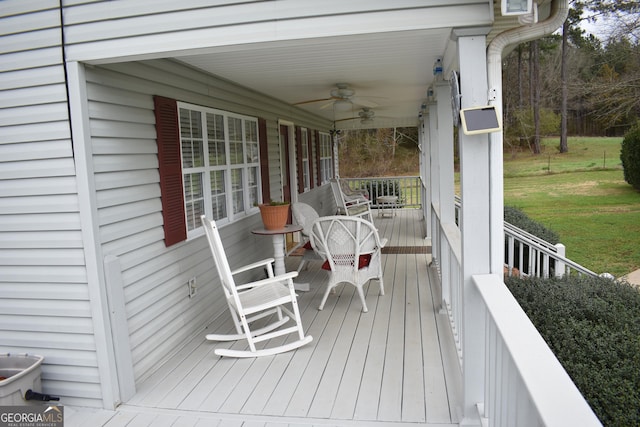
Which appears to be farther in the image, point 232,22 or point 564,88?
point 564,88

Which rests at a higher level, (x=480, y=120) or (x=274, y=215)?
(x=480, y=120)

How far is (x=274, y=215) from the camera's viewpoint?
495cm

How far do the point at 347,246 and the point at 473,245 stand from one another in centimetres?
198

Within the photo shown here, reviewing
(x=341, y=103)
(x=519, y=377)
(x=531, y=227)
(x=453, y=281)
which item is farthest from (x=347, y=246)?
(x=531, y=227)

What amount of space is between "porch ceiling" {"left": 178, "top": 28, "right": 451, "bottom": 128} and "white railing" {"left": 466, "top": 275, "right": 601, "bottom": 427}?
4.57ft

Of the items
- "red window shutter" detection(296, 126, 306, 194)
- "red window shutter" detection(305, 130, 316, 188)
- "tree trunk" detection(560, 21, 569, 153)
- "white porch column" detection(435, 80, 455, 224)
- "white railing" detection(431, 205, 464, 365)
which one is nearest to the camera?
"white railing" detection(431, 205, 464, 365)

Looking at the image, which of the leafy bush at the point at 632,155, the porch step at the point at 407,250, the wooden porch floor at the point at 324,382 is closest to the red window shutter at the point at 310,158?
the porch step at the point at 407,250

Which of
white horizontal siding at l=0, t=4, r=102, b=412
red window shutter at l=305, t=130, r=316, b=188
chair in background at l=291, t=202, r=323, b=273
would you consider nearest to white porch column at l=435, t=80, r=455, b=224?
chair in background at l=291, t=202, r=323, b=273

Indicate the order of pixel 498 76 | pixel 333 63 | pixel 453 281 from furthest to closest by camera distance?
pixel 333 63, pixel 453 281, pixel 498 76

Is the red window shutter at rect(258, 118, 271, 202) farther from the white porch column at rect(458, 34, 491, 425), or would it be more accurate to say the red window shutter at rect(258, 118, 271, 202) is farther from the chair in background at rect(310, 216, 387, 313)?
the white porch column at rect(458, 34, 491, 425)

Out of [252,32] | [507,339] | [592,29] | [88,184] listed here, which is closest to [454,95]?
[252,32]

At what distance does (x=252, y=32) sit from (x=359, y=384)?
2.12m

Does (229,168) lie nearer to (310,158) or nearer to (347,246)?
(347,246)

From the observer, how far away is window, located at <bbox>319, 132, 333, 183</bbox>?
10945 mm
